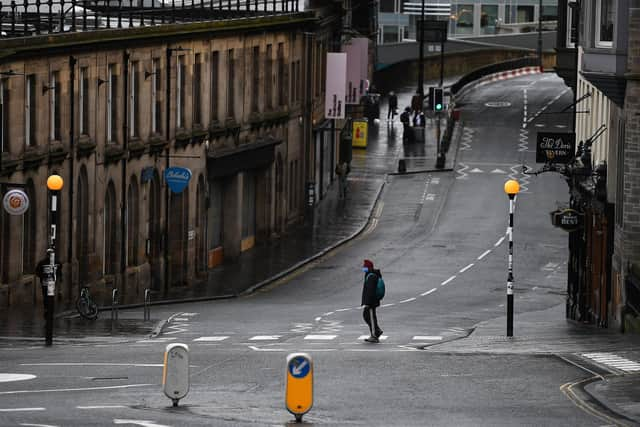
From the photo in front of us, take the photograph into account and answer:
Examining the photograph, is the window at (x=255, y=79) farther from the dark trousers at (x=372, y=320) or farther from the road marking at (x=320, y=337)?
the dark trousers at (x=372, y=320)

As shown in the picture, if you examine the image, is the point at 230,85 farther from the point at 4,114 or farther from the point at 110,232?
the point at 4,114

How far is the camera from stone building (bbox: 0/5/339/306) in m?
46.0

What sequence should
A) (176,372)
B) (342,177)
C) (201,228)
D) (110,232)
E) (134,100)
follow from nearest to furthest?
(176,372) → (110,232) → (134,100) → (201,228) → (342,177)

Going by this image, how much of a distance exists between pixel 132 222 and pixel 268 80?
1633 centimetres

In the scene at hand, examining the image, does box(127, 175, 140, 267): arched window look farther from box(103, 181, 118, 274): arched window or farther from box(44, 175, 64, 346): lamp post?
box(44, 175, 64, 346): lamp post

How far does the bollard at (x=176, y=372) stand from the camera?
23.1 meters

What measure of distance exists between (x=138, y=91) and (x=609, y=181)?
1859 cm

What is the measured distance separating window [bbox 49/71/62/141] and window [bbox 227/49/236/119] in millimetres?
16265

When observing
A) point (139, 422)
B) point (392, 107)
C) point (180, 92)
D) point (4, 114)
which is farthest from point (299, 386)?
point (392, 107)

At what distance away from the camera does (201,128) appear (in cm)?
6059

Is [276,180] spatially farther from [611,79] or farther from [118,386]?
[118,386]

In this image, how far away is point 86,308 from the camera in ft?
142

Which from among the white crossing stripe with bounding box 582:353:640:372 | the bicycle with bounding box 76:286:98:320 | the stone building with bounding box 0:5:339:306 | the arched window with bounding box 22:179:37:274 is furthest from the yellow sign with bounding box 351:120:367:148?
the white crossing stripe with bounding box 582:353:640:372

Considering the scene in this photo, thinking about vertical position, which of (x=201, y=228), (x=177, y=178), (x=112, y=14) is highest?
(x=112, y=14)
